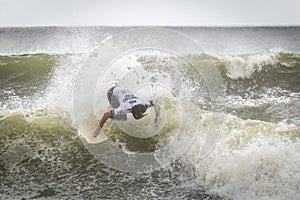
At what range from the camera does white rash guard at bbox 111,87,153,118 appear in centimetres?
237

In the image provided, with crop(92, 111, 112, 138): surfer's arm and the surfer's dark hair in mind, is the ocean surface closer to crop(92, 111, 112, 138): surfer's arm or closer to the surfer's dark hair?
crop(92, 111, 112, 138): surfer's arm

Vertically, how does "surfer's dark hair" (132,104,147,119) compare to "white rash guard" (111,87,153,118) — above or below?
below

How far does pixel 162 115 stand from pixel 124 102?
258mm

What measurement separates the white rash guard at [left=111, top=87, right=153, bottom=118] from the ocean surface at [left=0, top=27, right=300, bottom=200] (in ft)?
0.52

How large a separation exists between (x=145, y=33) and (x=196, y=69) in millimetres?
475

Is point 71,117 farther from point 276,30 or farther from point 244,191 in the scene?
point 276,30

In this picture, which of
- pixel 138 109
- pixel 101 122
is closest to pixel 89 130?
pixel 101 122

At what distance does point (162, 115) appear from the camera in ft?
8.48

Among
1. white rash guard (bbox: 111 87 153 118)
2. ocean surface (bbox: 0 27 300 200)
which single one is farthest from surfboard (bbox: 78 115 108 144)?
white rash guard (bbox: 111 87 153 118)

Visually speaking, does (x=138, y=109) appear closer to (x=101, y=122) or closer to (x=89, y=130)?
(x=101, y=122)

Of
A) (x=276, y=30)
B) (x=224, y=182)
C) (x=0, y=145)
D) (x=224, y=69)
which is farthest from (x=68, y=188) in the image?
(x=276, y=30)

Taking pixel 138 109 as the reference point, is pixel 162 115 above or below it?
above

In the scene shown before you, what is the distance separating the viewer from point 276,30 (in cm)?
340

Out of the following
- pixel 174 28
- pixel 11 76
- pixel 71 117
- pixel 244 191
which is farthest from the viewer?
pixel 174 28
